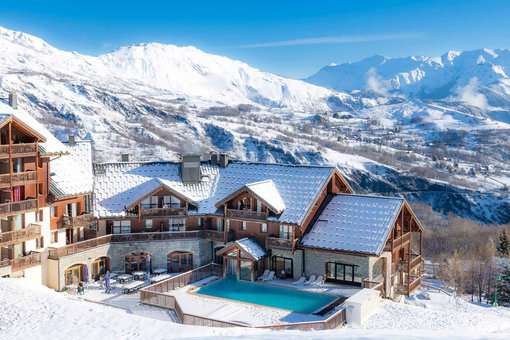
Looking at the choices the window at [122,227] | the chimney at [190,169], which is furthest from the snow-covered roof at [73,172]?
the chimney at [190,169]

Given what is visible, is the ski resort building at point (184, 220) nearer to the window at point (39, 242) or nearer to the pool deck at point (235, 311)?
the window at point (39, 242)

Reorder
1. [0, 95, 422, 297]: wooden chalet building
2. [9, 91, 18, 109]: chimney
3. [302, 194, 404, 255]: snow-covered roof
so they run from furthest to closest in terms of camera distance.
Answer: [9, 91, 18, 109]: chimney < [302, 194, 404, 255]: snow-covered roof < [0, 95, 422, 297]: wooden chalet building

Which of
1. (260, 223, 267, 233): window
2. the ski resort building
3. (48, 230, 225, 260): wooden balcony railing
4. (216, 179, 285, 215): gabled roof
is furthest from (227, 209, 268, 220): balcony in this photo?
(48, 230, 225, 260): wooden balcony railing

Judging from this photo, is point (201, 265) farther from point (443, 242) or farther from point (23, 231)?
point (443, 242)

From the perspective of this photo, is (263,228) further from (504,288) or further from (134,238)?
(504,288)

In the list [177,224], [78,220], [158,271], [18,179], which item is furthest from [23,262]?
[177,224]

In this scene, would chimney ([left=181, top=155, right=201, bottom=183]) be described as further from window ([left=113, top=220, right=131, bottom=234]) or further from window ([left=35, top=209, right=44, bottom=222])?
window ([left=35, top=209, right=44, bottom=222])

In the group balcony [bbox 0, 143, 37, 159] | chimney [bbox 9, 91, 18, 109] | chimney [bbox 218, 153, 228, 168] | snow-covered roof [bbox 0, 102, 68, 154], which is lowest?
chimney [bbox 218, 153, 228, 168]
